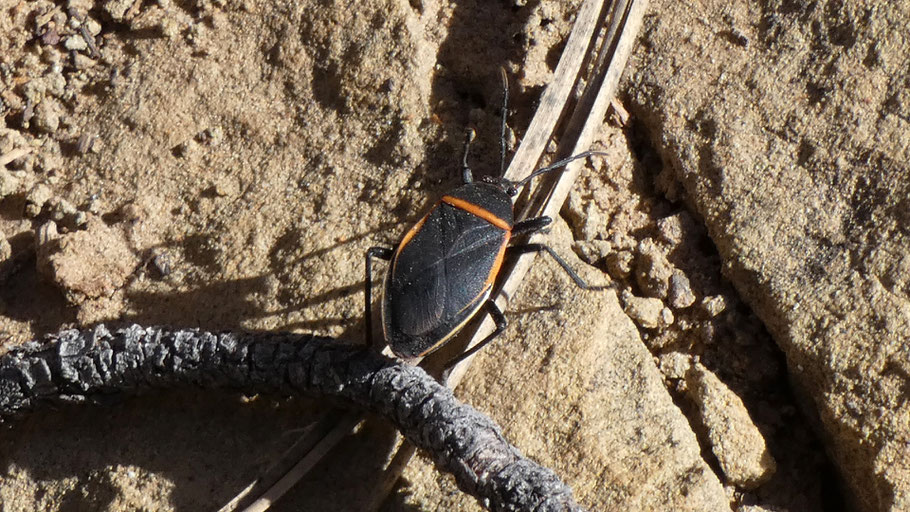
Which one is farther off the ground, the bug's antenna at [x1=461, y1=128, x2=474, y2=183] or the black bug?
the bug's antenna at [x1=461, y1=128, x2=474, y2=183]

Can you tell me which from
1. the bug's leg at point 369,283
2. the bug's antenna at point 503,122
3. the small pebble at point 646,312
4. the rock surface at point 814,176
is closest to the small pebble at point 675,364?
the small pebble at point 646,312

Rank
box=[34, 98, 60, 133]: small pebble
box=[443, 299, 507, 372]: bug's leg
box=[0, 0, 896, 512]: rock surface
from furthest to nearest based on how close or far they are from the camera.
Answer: box=[34, 98, 60, 133]: small pebble, box=[443, 299, 507, 372]: bug's leg, box=[0, 0, 896, 512]: rock surface

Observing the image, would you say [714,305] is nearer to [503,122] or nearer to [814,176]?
[814,176]

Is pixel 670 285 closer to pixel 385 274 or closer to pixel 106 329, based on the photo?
pixel 385 274

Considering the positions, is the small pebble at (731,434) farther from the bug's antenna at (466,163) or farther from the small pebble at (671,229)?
the bug's antenna at (466,163)

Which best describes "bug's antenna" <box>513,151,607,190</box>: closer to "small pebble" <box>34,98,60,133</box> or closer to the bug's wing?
the bug's wing

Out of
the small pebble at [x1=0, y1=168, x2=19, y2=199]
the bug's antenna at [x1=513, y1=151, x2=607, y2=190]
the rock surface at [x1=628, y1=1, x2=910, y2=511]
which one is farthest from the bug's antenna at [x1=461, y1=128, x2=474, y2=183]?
the small pebble at [x1=0, y1=168, x2=19, y2=199]

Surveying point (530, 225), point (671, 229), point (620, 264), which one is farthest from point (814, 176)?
point (530, 225)

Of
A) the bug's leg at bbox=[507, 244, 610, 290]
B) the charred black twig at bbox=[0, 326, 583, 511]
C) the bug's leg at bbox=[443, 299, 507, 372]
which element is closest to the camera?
the charred black twig at bbox=[0, 326, 583, 511]

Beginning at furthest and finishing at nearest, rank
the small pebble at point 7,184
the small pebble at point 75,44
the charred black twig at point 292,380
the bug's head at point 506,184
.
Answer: the small pebble at point 75,44
the small pebble at point 7,184
the bug's head at point 506,184
the charred black twig at point 292,380
